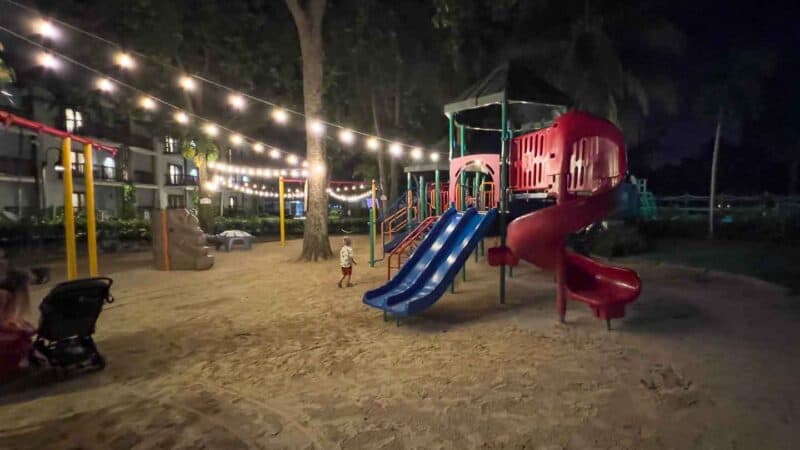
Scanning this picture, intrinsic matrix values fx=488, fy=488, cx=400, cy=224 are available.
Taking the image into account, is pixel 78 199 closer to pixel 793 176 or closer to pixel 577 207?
pixel 577 207

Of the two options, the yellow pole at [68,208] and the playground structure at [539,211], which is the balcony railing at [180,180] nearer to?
the yellow pole at [68,208]

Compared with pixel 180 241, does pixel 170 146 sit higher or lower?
higher

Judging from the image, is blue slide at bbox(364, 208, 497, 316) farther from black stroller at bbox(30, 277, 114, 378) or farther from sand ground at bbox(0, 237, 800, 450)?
black stroller at bbox(30, 277, 114, 378)

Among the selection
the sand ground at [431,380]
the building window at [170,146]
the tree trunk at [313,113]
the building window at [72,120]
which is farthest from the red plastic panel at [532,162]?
the building window at [170,146]

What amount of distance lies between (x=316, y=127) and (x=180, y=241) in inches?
203

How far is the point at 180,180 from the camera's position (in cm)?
4156

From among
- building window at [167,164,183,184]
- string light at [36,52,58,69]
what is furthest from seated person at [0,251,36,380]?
building window at [167,164,183,184]

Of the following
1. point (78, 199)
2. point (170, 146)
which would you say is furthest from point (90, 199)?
point (170, 146)

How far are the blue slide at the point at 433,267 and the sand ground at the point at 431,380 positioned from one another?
380 millimetres

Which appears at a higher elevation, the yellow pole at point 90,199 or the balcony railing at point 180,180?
the balcony railing at point 180,180

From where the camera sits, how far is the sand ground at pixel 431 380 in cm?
396

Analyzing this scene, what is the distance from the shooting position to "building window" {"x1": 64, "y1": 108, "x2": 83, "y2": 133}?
3116 centimetres

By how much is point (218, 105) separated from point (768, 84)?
27720mm

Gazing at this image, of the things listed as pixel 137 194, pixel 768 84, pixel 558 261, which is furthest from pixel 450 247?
pixel 137 194
